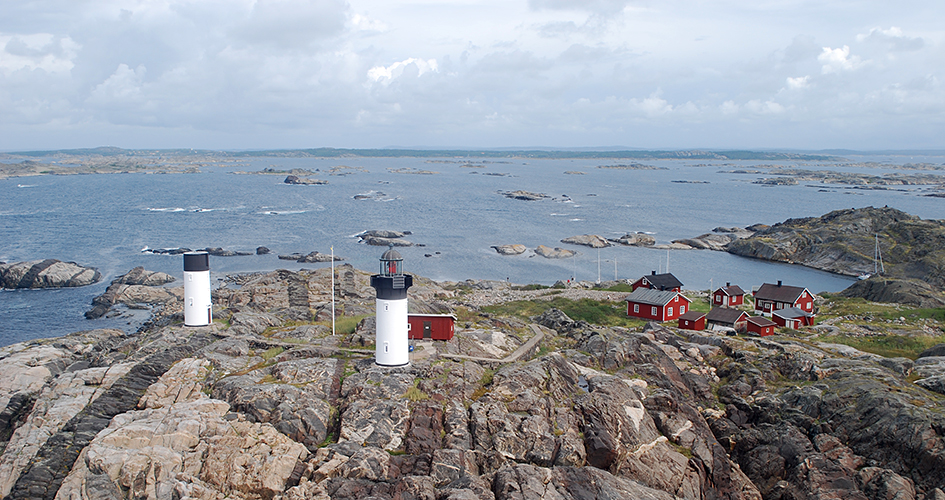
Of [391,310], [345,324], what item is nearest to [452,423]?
[391,310]

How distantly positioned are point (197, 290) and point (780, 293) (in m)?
37.6

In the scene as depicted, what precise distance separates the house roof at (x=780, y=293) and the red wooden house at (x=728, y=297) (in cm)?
197

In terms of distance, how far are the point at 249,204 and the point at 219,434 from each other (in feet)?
403

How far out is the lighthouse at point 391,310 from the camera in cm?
2284

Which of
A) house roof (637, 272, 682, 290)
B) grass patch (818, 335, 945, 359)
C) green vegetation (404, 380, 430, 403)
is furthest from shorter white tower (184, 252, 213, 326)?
grass patch (818, 335, 945, 359)

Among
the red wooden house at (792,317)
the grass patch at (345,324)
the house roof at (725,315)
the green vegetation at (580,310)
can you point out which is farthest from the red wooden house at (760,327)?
the grass patch at (345,324)

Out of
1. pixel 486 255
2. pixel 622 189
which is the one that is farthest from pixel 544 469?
pixel 622 189

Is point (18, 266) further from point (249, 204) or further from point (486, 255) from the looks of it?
point (249, 204)

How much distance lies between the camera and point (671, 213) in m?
130

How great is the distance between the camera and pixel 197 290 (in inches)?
1178

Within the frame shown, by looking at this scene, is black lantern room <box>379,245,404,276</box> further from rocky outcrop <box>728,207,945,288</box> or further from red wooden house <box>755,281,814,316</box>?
rocky outcrop <box>728,207,945,288</box>

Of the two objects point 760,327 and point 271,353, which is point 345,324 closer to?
point 271,353

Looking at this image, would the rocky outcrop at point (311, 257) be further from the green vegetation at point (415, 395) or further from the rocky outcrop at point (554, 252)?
the green vegetation at point (415, 395)

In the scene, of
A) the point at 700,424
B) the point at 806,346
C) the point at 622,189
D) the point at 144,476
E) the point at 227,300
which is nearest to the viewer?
the point at 144,476
